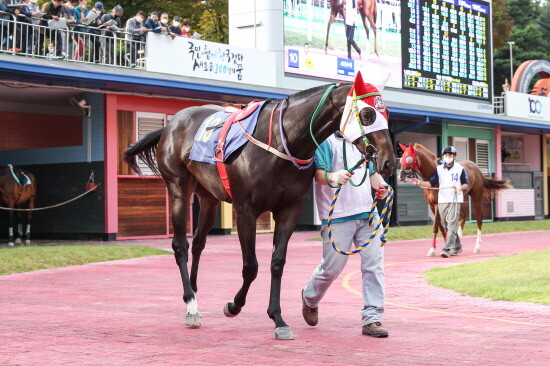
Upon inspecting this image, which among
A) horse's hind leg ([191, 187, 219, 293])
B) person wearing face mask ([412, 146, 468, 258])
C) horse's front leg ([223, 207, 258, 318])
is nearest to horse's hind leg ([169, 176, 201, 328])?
horse's hind leg ([191, 187, 219, 293])

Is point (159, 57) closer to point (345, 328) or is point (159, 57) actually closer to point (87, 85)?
point (87, 85)

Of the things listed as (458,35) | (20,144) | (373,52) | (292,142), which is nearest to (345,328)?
(292,142)

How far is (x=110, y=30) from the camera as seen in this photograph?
821 inches

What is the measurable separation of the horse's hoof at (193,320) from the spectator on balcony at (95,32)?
13484 mm

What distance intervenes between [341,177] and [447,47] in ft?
80.1

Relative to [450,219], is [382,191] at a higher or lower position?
higher

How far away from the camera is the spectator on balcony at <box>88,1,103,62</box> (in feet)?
67.6

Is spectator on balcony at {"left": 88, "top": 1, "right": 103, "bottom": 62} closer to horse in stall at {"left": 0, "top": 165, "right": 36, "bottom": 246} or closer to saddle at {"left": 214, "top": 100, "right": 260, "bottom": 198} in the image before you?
horse in stall at {"left": 0, "top": 165, "right": 36, "bottom": 246}

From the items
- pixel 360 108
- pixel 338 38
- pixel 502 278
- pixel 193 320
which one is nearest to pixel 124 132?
pixel 338 38

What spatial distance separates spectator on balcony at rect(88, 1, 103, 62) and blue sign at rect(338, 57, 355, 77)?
8.26 metres

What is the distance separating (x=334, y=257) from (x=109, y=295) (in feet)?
13.4

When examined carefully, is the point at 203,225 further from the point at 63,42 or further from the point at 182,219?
the point at 63,42

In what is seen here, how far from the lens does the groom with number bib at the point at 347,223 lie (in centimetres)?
763

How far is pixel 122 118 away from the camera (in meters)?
22.1
